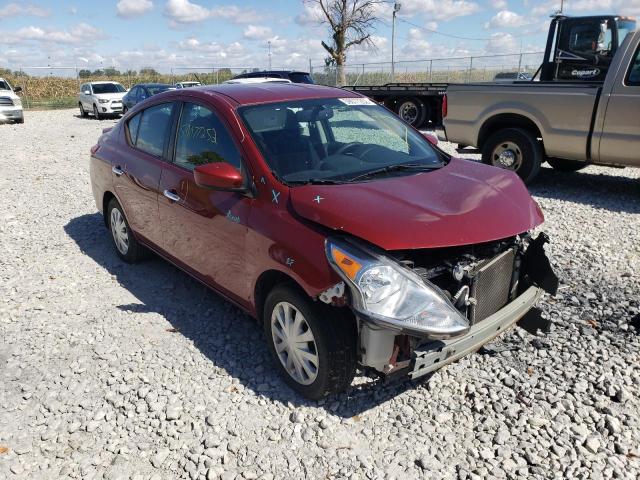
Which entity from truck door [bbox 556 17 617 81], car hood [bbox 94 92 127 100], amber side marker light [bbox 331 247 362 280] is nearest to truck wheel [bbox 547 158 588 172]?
truck door [bbox 556 17 617 81]

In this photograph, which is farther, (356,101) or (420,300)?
(356,101)

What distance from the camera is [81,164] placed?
11391 millimetres

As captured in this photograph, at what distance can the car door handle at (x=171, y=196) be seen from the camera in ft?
13.5

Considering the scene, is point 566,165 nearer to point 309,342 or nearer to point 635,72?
point 635,72

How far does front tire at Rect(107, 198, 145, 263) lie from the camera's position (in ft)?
17.3

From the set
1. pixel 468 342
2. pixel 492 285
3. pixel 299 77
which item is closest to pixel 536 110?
pixel 492 285

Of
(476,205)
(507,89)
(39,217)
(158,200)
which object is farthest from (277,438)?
(507,89)

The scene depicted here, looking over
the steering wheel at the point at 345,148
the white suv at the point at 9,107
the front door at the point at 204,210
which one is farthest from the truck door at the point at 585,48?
the white suv at the point at 9,107

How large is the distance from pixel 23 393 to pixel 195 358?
109cm

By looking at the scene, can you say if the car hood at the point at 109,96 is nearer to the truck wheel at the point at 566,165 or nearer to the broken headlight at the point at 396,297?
the truck wheel at the point at 566,165

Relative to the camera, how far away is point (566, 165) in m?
9.04

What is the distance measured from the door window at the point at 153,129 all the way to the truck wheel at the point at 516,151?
5.61m

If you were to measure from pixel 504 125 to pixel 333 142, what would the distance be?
5.50 metres

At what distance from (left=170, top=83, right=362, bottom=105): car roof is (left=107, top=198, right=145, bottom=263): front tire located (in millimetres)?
1512
